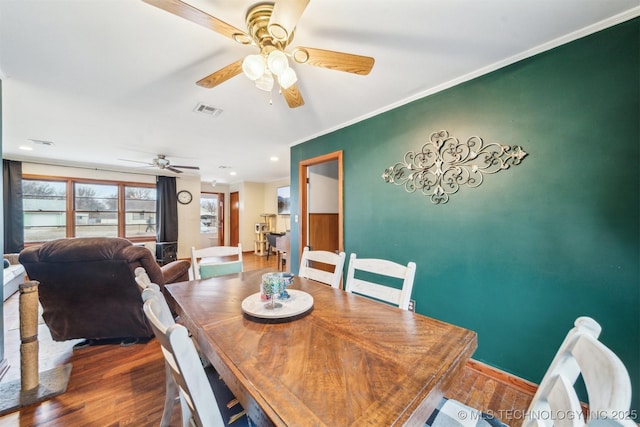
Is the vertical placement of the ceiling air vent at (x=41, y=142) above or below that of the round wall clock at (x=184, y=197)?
above

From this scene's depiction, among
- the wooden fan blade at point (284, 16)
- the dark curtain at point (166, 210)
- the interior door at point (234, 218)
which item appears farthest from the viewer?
the interior door at point (234, 218)

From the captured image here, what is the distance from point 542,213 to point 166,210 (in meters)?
7.05

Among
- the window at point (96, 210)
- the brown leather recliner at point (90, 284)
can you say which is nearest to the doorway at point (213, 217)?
the window at point (96, 210)

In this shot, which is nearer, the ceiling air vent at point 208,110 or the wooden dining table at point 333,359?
the wooden dining table at point 333,359

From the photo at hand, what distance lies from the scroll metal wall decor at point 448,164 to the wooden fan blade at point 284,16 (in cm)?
160

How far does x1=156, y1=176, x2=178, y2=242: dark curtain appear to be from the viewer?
19.9 feet

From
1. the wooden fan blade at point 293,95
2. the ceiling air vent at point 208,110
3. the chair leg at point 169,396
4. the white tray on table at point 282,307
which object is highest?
the ceiling air vent at point 208,110

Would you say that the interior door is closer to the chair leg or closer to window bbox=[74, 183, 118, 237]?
window bbox=[74, 183, 118, 237]

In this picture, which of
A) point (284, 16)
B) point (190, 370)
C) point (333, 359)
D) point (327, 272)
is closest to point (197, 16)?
point (284, 16)

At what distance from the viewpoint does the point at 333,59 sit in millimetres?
1368

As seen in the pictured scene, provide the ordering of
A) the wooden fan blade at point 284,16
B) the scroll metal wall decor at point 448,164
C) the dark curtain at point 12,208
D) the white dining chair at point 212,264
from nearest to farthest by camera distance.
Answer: the wooden fan blade at point 284,16, the scroll metal wall decor at point 448,164, the white dining chair at point 212,264, the dark curtain at point 12,208

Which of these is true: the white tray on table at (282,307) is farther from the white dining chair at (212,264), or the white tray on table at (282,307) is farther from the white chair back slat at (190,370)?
the white dining chair at (212,264)

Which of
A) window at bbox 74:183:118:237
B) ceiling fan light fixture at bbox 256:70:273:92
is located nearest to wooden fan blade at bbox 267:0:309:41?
ceiling fan light fixture at bbox 256:70:273:92

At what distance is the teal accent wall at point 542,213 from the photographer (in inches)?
56.3
